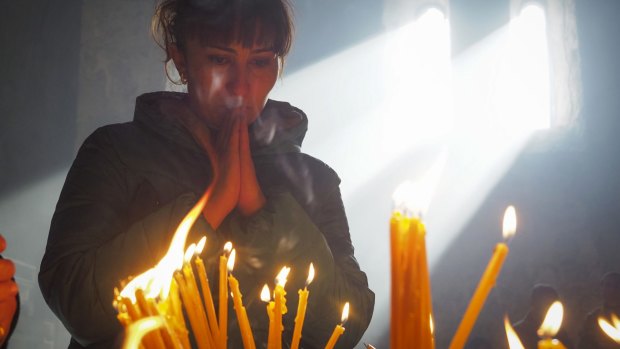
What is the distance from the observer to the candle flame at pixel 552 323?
382 mm

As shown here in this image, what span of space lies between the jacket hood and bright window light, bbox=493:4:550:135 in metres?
5.19

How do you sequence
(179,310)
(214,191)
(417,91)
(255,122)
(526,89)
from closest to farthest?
(179,310)
(214,191)
(255,122)
(526,89)
(417,91)

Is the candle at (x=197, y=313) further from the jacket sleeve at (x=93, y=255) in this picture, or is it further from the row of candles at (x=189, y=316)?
the jacket sleeve at (x=93, y=255)

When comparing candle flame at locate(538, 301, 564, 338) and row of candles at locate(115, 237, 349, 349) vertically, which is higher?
candle flame at locate(538, 301, 564, 338)

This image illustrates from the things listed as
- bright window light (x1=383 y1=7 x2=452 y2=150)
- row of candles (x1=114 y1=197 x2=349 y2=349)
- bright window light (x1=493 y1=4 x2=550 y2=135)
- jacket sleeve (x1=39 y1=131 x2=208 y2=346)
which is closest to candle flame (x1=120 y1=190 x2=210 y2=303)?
row of candles (x1=114 y1=197 x2=349 y2=349)

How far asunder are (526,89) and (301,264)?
18.9ft

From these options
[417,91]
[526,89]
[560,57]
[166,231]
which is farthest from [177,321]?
[560,57]

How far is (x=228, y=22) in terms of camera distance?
1479 millimetres

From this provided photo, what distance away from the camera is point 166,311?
47 centimetres

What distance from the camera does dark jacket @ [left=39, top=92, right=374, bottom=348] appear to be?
3.85ft

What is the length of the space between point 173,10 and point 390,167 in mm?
5138

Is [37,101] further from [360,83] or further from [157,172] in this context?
[360,83]

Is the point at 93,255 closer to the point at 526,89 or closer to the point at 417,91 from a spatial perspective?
the point at 417,91

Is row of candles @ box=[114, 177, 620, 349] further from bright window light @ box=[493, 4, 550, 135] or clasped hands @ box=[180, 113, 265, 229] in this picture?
bright window light @ box=[493, 4, 550, 135]
